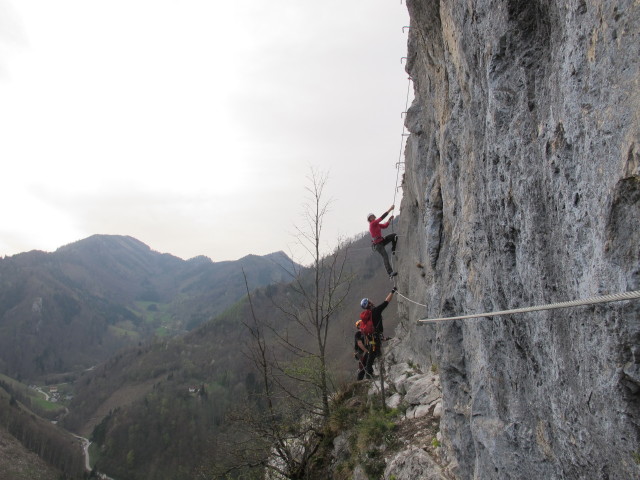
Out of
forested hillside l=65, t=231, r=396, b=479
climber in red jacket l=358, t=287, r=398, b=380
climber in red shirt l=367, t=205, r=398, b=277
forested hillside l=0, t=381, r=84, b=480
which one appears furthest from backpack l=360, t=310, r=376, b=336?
forested hillside l=0, t=381, r=84, b=480

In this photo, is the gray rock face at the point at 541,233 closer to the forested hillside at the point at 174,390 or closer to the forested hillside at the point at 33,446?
the forested hillside at the point at 174,390

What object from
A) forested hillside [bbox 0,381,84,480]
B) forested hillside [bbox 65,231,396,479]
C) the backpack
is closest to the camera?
the backpack

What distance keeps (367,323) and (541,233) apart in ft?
30.2

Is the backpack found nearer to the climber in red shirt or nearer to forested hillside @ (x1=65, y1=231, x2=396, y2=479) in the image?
the climber in red shirt

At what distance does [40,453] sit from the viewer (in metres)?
116

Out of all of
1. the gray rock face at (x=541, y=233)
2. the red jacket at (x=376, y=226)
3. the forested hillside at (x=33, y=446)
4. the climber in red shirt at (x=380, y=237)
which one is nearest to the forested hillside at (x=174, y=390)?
the forested hillside at (x=33, y=446)

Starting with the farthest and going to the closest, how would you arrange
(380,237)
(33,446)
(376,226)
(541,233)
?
(33,446), (380,237), (376,226), (541,233)

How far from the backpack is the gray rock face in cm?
520

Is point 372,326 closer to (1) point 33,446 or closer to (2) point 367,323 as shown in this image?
(2) point 367,323

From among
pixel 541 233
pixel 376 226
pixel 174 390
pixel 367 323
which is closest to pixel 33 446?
pixel 174 390

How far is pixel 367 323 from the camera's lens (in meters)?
12.9

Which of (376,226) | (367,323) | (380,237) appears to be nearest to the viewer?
(367,323)

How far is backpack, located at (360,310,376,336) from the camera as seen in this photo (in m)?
12.8

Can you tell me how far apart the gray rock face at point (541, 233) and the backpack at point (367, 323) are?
5202 mm
